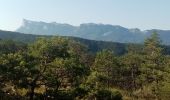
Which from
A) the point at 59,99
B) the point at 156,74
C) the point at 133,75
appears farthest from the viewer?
the point at 133,75

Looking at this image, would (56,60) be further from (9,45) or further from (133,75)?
(133,75)

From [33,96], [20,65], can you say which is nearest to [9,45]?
[33,96]

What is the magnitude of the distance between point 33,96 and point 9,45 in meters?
29.7

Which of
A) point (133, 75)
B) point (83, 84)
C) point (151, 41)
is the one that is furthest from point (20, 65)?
point (133, 75)

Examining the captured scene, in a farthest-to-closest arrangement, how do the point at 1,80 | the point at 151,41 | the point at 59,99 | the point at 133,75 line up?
the point at 133,75 < the point at 151,41 < the point at 59,99 < the point at 1,80

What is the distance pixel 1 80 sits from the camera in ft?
151

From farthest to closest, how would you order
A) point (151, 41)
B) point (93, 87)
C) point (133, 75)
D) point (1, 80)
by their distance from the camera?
point (133, 75) → point (151, 41) → point (93, 87) → point (1, 80)

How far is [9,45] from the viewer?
8031cm

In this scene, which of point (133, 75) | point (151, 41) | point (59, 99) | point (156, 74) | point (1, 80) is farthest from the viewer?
point (133, 75)

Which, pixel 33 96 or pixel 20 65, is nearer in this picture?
pixel 20 65

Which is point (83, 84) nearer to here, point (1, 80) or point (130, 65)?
point (1, 80)

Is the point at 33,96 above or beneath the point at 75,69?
beneath

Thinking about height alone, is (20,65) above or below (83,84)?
above

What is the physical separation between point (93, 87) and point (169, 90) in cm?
1210
